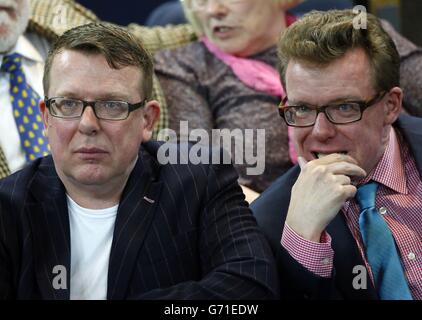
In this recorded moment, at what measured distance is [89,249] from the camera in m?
1.38

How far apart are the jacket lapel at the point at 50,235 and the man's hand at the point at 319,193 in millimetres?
368

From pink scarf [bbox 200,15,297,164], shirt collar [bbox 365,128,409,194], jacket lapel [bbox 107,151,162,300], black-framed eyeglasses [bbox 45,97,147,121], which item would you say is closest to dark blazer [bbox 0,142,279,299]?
jacket lapel [bbox 107,151,162,300]

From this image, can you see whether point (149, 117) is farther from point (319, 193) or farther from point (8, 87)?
point (8, 87)

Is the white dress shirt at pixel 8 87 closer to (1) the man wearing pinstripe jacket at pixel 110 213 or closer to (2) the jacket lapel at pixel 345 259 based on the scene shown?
(1) the man wearing pinstripe jacket at pixel 110 213

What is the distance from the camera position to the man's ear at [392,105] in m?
1.56

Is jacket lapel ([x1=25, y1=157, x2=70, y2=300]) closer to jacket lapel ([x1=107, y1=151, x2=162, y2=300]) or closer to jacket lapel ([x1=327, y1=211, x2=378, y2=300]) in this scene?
jacket lapel ([x1=107, y1=151, x2=162, y2=300])

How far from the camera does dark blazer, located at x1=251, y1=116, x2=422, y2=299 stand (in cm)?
138

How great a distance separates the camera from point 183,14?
261 cm

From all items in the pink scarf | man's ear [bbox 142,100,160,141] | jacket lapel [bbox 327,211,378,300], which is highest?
the pink scarf

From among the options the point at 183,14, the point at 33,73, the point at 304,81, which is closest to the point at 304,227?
the point at 304,81

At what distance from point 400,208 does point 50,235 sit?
617 mm

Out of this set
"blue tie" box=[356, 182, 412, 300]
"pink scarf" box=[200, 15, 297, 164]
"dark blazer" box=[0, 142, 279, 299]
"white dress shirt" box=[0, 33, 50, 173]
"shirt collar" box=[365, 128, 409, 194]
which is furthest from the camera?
"pink scarf" box=[200, 15, 297, 164]

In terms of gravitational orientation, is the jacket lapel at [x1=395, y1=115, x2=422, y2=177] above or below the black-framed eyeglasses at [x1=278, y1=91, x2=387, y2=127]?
below

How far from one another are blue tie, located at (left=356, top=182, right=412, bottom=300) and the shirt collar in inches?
1.2
